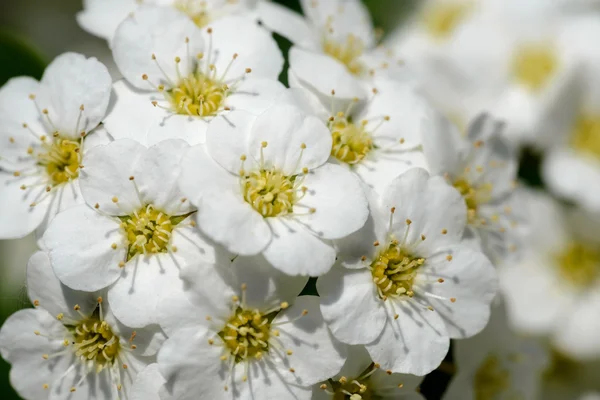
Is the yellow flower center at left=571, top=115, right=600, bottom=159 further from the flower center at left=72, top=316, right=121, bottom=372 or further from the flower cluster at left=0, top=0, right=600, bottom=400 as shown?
the flower center at left=72, top=316, right=121, bottom=372

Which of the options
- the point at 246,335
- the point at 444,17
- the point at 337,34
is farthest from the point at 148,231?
the point at 444,17

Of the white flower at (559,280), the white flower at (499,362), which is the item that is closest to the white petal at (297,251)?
the white flower at (499,362)

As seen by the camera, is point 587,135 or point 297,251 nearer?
point 297,251

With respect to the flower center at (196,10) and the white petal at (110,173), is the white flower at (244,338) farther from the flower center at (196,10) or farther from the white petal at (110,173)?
the flower center at (196,10)

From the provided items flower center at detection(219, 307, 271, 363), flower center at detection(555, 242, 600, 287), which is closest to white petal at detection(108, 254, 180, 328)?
flower center at detection(219, 307, 271, 363)

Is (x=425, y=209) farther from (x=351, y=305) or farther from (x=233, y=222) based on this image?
(x=233, y=222)

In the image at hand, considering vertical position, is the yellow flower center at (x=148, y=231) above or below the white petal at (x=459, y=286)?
above
